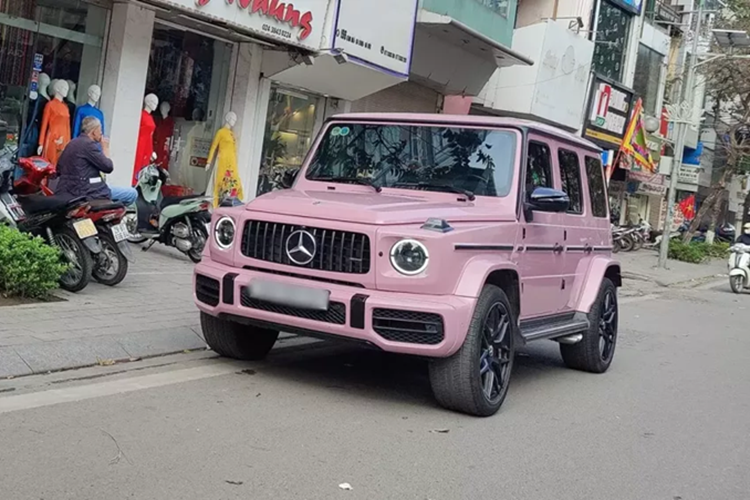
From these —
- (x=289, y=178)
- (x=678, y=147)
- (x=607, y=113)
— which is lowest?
(x=289, y=178)

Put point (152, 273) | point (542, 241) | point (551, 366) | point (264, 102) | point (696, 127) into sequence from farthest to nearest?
1. point (696, 127)
2. point (264, 102)
3. point (152, 273)
4. point (551, 366)
5. point (542, 241)

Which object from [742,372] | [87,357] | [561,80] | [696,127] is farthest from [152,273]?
[696,127]

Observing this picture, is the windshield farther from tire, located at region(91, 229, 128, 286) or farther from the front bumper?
tire, located at region(91, 229, 128, 286)

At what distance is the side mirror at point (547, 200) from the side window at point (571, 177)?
40.8 inches

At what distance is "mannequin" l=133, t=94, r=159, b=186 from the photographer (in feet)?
41.0

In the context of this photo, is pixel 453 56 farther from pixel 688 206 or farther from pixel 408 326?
pixel 688 206

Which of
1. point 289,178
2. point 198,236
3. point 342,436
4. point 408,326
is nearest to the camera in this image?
point 342,436

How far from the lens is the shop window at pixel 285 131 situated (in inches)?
602

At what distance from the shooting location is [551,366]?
8.29 meters

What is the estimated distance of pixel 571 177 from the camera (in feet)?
25.2

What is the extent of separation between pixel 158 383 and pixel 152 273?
4.35 m

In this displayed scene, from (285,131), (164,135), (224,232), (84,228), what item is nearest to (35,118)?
(164,135)

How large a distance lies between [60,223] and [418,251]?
4272 millimetres

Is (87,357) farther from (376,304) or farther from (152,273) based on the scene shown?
(152,273)
